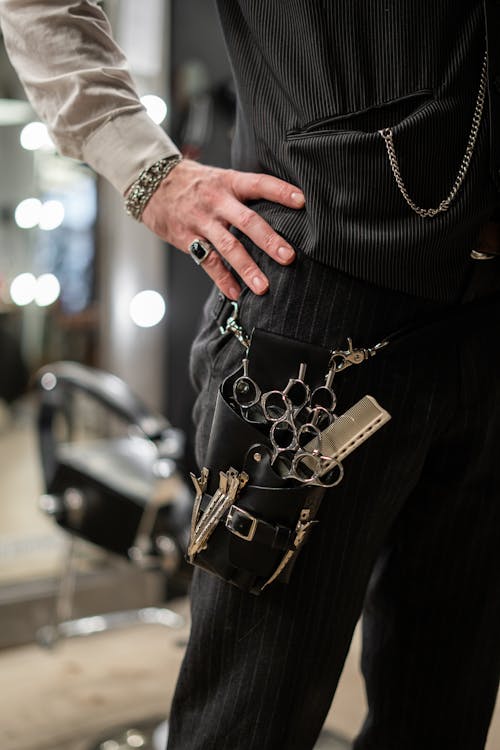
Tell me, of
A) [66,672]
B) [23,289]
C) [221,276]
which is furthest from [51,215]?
[221,276]

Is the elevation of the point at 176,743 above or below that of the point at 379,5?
below

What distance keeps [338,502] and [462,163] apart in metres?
0.32

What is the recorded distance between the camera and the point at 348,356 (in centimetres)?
75

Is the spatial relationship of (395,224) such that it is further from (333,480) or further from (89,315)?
(89,315)

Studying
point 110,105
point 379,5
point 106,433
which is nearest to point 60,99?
point 110,105

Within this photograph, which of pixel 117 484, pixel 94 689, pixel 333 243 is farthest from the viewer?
pixel 94 689

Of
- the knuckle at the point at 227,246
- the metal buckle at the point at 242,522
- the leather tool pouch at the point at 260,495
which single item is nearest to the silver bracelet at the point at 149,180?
the knuckle at the point at 227,246

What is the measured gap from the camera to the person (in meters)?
0.74

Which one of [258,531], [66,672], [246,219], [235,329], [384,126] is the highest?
[384,126]

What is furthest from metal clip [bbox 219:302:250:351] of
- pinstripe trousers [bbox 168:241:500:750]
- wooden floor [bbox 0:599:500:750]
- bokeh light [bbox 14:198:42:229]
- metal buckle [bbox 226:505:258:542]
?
bokeh light [bbox 14:198:42:229]

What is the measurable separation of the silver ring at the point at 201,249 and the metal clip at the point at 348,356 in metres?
0.17

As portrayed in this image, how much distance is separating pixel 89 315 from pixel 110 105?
169cm

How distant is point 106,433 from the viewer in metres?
2.61

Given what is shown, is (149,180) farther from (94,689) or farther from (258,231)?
(94,689)
